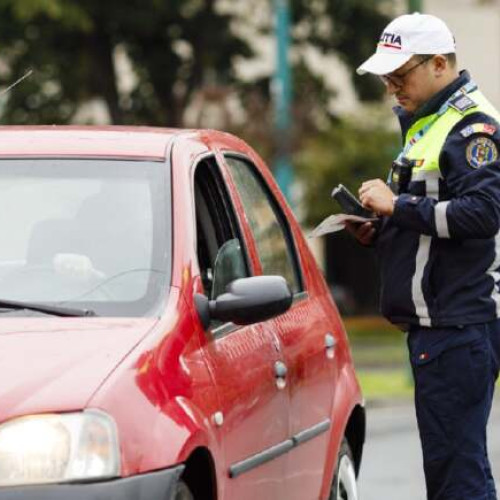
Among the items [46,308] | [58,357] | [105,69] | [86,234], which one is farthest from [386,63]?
[105,69]

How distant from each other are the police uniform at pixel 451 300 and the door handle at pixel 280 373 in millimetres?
554

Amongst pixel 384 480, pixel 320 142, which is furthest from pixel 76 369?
pixel 320 142

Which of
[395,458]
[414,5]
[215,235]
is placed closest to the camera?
[215,235]

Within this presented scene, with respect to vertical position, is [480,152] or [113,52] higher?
[480,152]

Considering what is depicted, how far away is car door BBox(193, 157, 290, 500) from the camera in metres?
5.53

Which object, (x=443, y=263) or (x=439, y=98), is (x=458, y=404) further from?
(x=439, y=98)

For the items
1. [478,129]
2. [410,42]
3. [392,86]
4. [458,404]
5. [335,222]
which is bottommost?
[458,404]

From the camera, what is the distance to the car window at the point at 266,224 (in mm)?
6684

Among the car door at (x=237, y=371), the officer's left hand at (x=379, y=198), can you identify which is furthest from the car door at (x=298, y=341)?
the officer's left hand at (x=379, y=198)

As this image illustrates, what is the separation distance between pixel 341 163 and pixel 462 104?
128 ft

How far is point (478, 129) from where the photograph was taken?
20.9ft

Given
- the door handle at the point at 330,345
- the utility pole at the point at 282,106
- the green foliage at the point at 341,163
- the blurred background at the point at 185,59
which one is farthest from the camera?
the green foliage at the point at 341,163

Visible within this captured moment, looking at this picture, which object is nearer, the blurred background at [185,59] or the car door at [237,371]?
the car door at [237,371]

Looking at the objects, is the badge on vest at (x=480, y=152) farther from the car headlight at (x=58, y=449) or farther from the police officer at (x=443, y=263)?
the car headlight at (x=58, y=449)
